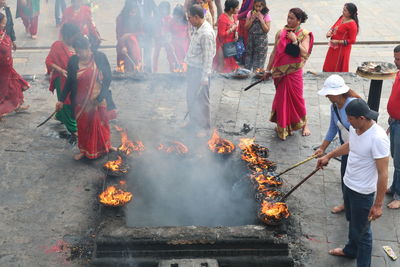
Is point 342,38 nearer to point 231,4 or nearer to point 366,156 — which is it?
point 231,4

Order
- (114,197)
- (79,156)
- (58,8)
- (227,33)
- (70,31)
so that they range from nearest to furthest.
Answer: (114,197), (79,156), (70,31), (227,33), (58,8)

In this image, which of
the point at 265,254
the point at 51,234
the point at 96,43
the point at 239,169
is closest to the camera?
the point at 265,254

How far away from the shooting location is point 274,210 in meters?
5.32

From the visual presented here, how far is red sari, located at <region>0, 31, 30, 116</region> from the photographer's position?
7.98 meters

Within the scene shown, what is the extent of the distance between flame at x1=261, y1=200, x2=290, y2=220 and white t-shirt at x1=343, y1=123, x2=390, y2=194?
2.81 ft

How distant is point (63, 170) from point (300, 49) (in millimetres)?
3853

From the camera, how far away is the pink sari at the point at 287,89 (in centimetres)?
710

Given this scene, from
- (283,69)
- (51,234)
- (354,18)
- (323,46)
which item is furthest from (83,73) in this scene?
(323,46)

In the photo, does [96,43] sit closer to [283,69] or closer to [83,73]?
[83,73]

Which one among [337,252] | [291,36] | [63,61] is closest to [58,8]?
[63,61]

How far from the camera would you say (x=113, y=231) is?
5070 millimetres

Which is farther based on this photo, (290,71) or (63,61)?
(63,61)

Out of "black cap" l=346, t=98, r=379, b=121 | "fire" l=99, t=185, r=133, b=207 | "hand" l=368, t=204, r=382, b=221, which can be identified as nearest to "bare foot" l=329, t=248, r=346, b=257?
"hand" l=368, t=204, r=382, b=221

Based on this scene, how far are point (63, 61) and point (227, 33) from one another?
3.60m
